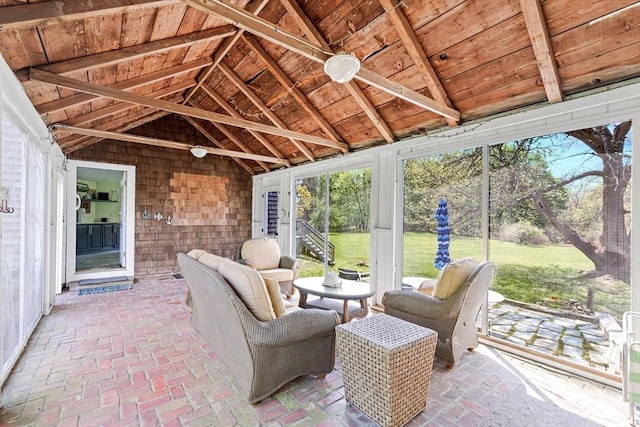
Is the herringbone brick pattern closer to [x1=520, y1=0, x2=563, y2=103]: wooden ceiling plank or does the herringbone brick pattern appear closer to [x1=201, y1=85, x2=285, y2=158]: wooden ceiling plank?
[x1=520, y1=0, x2=563, y2=103]: wooden ceiling plank

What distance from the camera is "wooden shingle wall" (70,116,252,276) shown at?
6.89 m

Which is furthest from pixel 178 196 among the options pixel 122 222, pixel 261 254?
pixel 261 254

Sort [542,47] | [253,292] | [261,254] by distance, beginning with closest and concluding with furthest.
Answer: [253,292] → [542,47] → [261,254]

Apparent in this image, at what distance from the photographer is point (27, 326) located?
3312 mm

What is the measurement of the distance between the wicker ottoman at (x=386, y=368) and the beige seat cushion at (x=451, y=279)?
76cm

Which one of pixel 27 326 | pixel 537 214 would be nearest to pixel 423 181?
pixel 537 214

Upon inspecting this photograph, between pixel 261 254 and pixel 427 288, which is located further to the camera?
pixel 261 254

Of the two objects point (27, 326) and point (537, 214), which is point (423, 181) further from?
point (27, 326)

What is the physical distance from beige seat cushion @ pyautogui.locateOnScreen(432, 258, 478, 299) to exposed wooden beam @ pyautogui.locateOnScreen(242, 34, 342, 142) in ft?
10.4

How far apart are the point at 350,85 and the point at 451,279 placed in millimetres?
2673

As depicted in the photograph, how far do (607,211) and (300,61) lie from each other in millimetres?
3893

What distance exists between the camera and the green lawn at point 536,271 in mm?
2895

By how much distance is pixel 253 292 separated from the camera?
2.31m

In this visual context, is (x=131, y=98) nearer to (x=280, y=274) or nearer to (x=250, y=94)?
(x=250, y=94)
